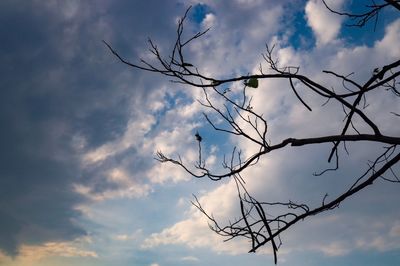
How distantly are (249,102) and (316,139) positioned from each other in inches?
35.5

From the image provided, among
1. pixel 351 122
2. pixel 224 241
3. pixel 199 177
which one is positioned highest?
pixel 351 122

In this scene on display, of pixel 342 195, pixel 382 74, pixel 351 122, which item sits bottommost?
pixel 342 195

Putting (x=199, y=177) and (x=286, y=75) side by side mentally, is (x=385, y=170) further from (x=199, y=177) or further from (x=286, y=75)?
(x=199, y=177)

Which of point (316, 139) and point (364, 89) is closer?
point (316, 139)

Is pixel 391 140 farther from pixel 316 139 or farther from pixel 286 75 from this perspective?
pixel 286 75

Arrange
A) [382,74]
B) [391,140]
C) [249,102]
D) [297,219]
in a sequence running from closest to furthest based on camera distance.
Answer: [391,140] < [297,219] < [382,74] < [249,102]

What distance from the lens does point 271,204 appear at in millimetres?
3680

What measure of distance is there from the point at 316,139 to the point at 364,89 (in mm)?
874

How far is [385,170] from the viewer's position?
3.26 m

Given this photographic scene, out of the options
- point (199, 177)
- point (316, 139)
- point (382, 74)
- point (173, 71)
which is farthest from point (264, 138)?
point (382, 74)

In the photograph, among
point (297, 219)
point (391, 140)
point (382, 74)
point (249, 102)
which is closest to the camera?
point (391, 140)

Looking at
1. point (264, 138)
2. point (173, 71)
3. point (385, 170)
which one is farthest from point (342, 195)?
point (173, 71)

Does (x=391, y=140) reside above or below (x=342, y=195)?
above

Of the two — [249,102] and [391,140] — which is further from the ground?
[249,102]
